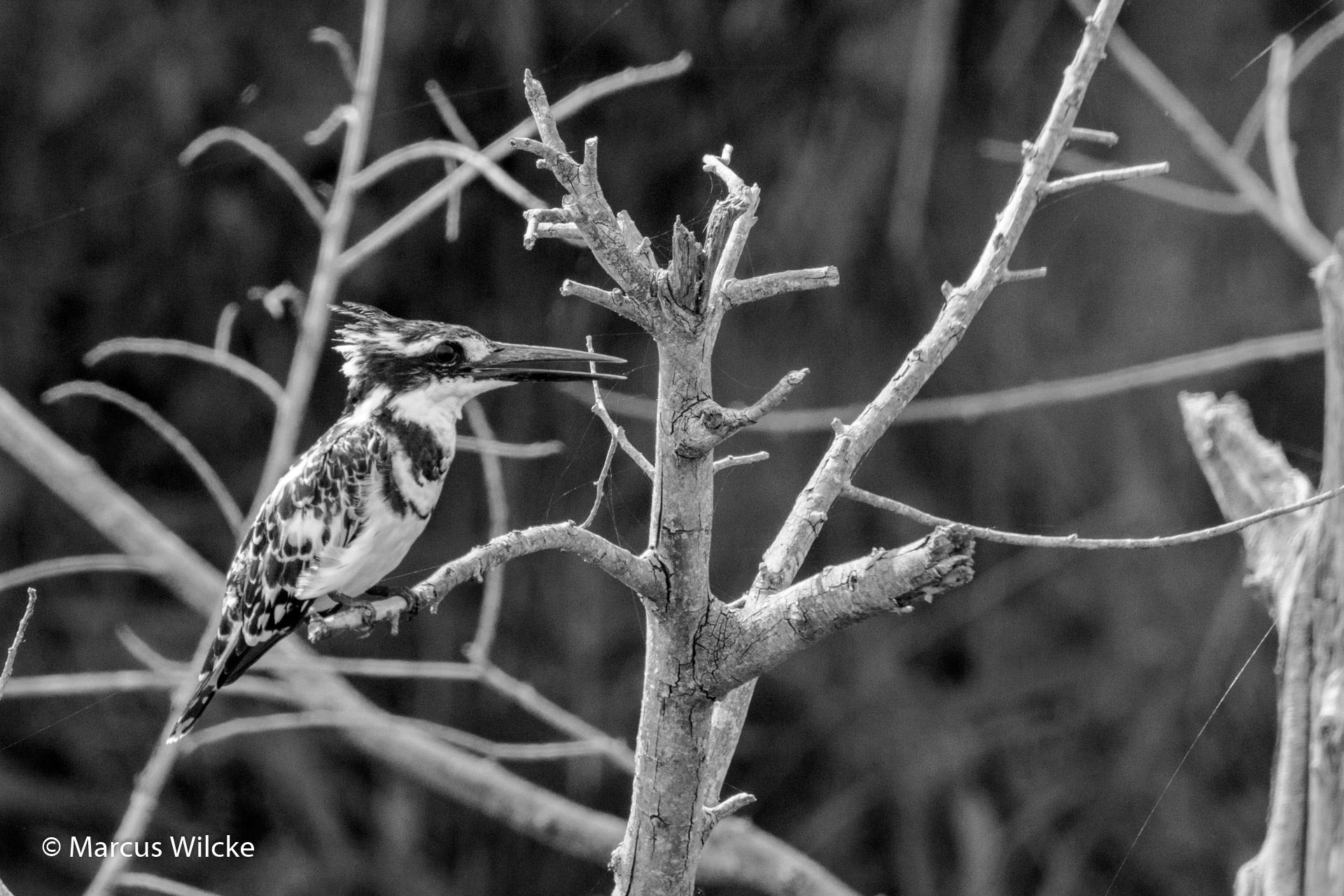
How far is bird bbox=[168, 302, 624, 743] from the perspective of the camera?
55.6 inches

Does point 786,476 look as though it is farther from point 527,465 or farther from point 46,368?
point 46,368

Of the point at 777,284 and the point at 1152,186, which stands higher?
the point at 1152,186

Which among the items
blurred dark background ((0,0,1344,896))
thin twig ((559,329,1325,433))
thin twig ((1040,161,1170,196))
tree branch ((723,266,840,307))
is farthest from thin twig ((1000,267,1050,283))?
blurred dark background ((0,0,1344,896))

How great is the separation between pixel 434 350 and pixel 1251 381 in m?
2.39

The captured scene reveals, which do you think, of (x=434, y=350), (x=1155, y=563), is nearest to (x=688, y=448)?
(x=434, y=350)

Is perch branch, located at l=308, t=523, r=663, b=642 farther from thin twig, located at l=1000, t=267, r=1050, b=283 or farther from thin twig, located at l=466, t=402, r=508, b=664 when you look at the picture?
thin twig, located at l=466, t=402, r=508, b=664

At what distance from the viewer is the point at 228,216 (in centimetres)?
275

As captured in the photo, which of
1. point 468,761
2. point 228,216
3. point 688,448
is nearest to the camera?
point 688,448

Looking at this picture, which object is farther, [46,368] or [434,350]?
[46,368]

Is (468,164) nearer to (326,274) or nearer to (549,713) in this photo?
(326,274)

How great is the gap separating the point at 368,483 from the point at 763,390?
4.89 ft

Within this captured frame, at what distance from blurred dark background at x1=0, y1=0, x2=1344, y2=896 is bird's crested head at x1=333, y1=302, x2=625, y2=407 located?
3.33 ft

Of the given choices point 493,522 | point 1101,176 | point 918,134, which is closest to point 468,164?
point 493,522

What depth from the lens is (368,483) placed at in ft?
4.66
